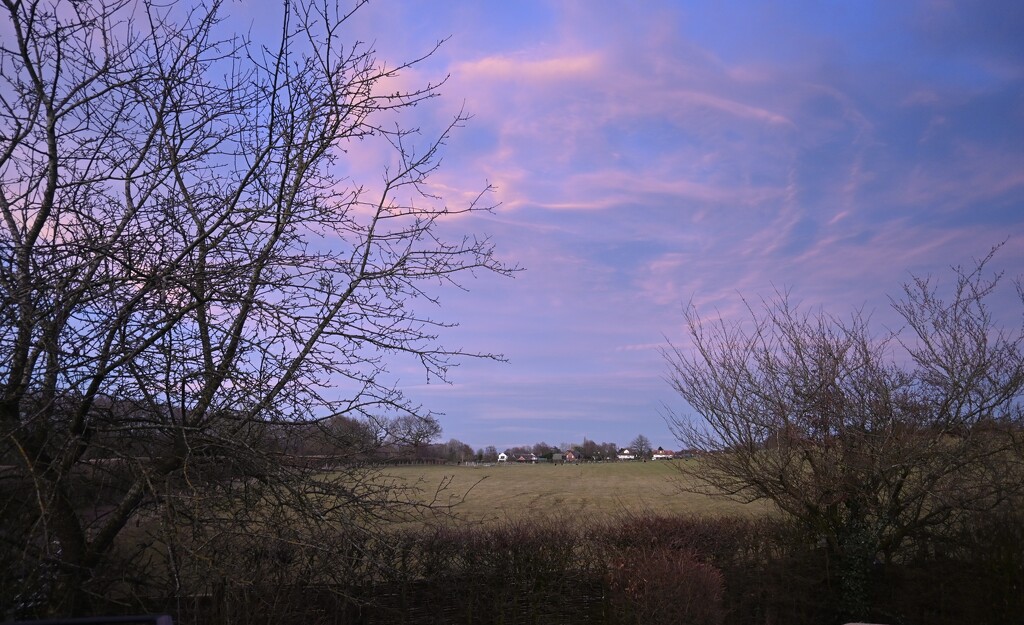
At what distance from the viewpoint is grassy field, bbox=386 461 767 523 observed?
264 inches

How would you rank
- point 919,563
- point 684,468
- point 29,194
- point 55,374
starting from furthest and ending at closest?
point 684,468 → point 919,563 → point 29,194 → point 55,374

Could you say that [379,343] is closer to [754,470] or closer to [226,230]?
[226,230]

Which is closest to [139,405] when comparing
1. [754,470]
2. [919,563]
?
[754,470]

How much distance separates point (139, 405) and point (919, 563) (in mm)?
13451

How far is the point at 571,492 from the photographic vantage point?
26875 mm

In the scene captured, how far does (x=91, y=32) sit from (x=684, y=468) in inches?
540

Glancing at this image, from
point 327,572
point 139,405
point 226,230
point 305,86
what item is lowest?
point 327,572

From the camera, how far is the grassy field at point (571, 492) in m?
6.71

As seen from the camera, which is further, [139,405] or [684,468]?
[684,468]

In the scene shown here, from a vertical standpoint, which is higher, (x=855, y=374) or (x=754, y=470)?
(x=855, y=374)

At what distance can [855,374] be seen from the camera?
14.8 metres

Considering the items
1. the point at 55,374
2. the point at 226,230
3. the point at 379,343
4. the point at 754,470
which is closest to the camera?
the point at 55,374

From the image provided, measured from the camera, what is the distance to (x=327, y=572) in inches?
215

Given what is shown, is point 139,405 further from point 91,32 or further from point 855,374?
point 855,374
